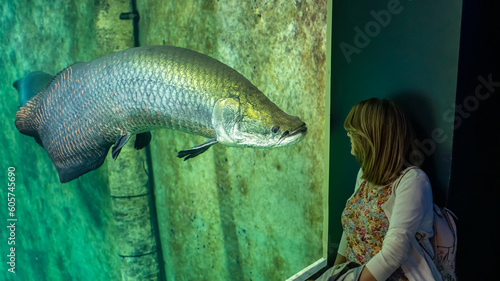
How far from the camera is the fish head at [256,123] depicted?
1443mm

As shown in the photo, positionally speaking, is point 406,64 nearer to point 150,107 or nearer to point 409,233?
point 409,233

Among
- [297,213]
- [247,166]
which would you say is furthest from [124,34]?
[297,213]

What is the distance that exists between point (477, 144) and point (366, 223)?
72 centimetres

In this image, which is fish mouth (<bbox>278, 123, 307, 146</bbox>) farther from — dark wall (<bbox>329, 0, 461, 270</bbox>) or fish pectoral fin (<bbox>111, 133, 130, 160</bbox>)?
fish pectoral fin (<bbox>111, 133, 130, 160</bbox>)

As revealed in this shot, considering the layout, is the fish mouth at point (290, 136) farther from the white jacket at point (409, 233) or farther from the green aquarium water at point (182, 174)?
the green aquarium water at point (182, 174)

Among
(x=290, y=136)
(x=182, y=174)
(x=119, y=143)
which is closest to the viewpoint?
(x=290, y=136)

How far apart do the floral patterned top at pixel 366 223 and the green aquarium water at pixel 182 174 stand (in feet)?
1.97

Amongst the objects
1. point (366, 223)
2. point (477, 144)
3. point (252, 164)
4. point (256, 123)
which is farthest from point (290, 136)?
point (252, 164)

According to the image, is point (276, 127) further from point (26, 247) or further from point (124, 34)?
point (26, 247)

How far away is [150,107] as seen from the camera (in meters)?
1.61

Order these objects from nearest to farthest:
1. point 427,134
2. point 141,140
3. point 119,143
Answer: point 427,134
point 119,143
point 141,140

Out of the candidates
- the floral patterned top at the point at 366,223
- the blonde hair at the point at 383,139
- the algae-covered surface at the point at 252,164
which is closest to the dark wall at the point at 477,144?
the blonde hair at the point at 383,139

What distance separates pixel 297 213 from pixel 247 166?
2.08 ft

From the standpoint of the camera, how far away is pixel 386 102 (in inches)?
60.3
